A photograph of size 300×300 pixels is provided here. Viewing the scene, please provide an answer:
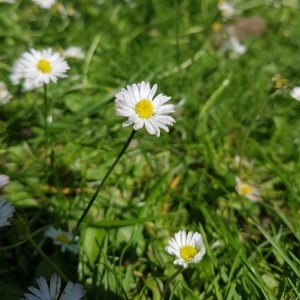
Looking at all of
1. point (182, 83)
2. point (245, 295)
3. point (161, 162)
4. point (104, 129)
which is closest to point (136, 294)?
point (245, 295)

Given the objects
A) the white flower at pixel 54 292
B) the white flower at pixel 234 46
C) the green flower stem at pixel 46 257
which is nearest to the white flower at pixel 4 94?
the green flower stem at pixel 46 257

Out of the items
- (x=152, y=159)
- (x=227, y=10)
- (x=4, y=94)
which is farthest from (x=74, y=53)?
(x=227, y=10)

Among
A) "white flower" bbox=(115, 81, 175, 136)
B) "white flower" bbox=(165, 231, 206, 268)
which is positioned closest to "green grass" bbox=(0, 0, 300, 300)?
"white flower" bbox=(165, 231, 206, 268)

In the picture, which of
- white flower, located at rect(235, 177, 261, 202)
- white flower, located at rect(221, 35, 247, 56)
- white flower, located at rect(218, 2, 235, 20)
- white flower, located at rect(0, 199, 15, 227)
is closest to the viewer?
white flower, located at rect(0, 199, 15, 227)

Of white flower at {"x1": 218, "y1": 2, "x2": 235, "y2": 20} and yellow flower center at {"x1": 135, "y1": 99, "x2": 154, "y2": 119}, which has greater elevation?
white flower at {"x1": 218, "y1": 2, "x2": 235, "y2": 20}

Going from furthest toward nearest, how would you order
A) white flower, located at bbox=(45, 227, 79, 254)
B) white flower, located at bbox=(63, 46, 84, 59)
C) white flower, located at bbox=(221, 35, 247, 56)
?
white flower, located at bbox=(221, 35, 247, 56) < white flower, located at bbox=(63, 46, 84, 59) < white flower, located at bbox=(45, 227, 79, 254)

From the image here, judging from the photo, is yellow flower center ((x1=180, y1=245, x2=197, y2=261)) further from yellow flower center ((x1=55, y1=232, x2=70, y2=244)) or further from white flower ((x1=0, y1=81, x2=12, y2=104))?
white flower ((x1=0, y1=81, x2=12, y2=104))
